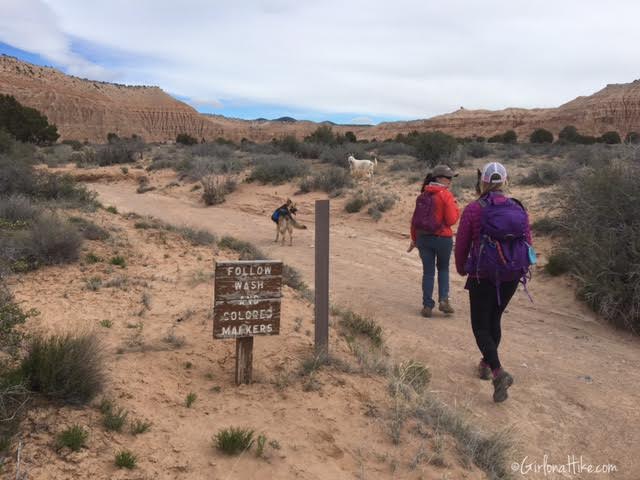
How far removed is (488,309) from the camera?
4.36 m

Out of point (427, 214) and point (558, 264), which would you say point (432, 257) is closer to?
point (427, 214)

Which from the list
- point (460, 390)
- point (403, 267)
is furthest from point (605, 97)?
point (460, 390)

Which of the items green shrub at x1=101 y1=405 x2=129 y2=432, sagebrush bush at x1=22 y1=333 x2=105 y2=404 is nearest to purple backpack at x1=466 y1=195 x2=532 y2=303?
green shrub at x1=101 y1=405 x2=129 y2=432

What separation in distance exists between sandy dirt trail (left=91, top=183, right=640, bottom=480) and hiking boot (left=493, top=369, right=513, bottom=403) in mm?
91

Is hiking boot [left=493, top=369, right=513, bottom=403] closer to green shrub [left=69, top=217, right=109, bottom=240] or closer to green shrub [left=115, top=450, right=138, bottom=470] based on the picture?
green shrub [left=115, top=450, right=138, bottom=470]

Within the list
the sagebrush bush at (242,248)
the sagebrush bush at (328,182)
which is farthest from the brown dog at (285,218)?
the sagebrush bush at (328,182)

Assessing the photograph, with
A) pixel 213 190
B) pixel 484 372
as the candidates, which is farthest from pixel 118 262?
pixel 213 190

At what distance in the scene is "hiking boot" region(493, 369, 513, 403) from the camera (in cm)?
442

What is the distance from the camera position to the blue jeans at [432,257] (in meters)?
6.37

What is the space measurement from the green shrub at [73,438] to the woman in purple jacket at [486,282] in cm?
299

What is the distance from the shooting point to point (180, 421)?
3.32m

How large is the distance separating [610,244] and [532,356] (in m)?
2.48

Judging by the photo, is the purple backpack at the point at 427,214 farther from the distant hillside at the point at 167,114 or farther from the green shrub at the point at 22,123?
the distant hillside at the point at 167,114

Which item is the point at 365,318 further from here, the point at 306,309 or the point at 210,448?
the point at 210,448
